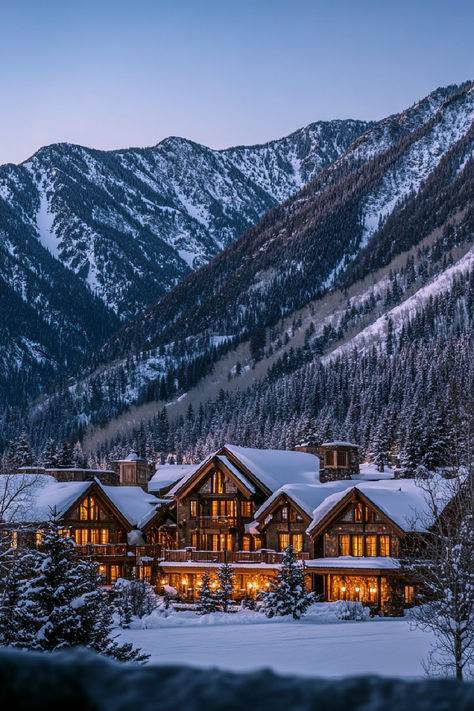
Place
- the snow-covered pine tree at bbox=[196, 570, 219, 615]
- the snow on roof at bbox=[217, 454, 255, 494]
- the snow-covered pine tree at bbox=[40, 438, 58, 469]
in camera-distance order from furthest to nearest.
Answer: the snow-covered pine tree at bbox=[40, 438, 58, 469], the snow on roof at bbox=[217, 454, 255, 494], the snow-covered pine tree at bbox=[196, 570, 219, 615]

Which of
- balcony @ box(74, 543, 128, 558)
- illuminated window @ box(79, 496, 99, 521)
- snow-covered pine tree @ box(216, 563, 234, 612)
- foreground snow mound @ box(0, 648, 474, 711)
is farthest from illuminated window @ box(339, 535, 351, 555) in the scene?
foreground snow mound @ box(0, 648, 474, 711)

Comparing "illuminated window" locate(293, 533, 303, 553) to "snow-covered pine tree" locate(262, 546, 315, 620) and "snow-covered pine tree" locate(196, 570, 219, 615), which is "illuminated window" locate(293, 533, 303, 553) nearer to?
Result: "snow-covered pine tree" locate(196, 570, 219, 615)

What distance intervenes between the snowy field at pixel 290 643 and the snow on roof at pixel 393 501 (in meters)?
7.48

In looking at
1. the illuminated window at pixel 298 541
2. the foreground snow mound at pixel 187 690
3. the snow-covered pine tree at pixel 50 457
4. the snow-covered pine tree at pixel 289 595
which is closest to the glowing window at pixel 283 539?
the illuminated window at pixel 298 541

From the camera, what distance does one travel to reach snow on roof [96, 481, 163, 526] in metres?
75.2

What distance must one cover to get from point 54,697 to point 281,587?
2009 inches

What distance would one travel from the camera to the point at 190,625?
48969 mm

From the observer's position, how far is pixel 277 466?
7475 centimetres

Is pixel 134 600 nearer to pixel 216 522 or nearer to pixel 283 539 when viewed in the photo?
pixel 283 539

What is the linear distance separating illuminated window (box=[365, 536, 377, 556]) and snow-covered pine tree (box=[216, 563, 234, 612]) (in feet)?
27.9

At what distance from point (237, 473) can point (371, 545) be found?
1401 centimetres

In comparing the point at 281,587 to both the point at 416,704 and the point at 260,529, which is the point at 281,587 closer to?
the point at 260,529

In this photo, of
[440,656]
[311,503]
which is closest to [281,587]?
[311,503]

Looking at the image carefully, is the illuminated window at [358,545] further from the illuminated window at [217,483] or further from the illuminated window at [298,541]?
the illuminated window at [217,483]
